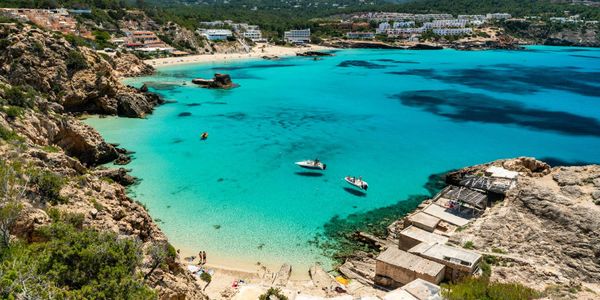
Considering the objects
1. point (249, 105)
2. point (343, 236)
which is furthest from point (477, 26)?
point (343, 236)

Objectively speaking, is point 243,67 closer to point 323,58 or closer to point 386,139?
point 323,58

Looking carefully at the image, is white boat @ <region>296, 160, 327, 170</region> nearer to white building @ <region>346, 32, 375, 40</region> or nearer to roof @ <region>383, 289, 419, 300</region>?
roof @ <region>383, 289, 419, 300</region>

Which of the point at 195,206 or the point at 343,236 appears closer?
the point at 343,236

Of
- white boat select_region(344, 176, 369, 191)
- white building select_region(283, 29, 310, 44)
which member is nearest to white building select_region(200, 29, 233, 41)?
white building select_region(283, 29, 310, 44)

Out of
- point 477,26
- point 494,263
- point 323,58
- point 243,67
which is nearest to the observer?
point 494,263

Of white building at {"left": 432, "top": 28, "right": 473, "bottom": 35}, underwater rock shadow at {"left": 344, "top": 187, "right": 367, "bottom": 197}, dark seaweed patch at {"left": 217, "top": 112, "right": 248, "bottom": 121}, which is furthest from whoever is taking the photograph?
white building at {"left": 432, "top": 28, "right": 473, "bottom": 35}

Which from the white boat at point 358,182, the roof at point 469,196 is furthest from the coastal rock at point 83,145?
the roof at point 469,196

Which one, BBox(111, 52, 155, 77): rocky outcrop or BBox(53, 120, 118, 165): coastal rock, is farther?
BBox(111, 52, 155, 77): rocky outcrop
